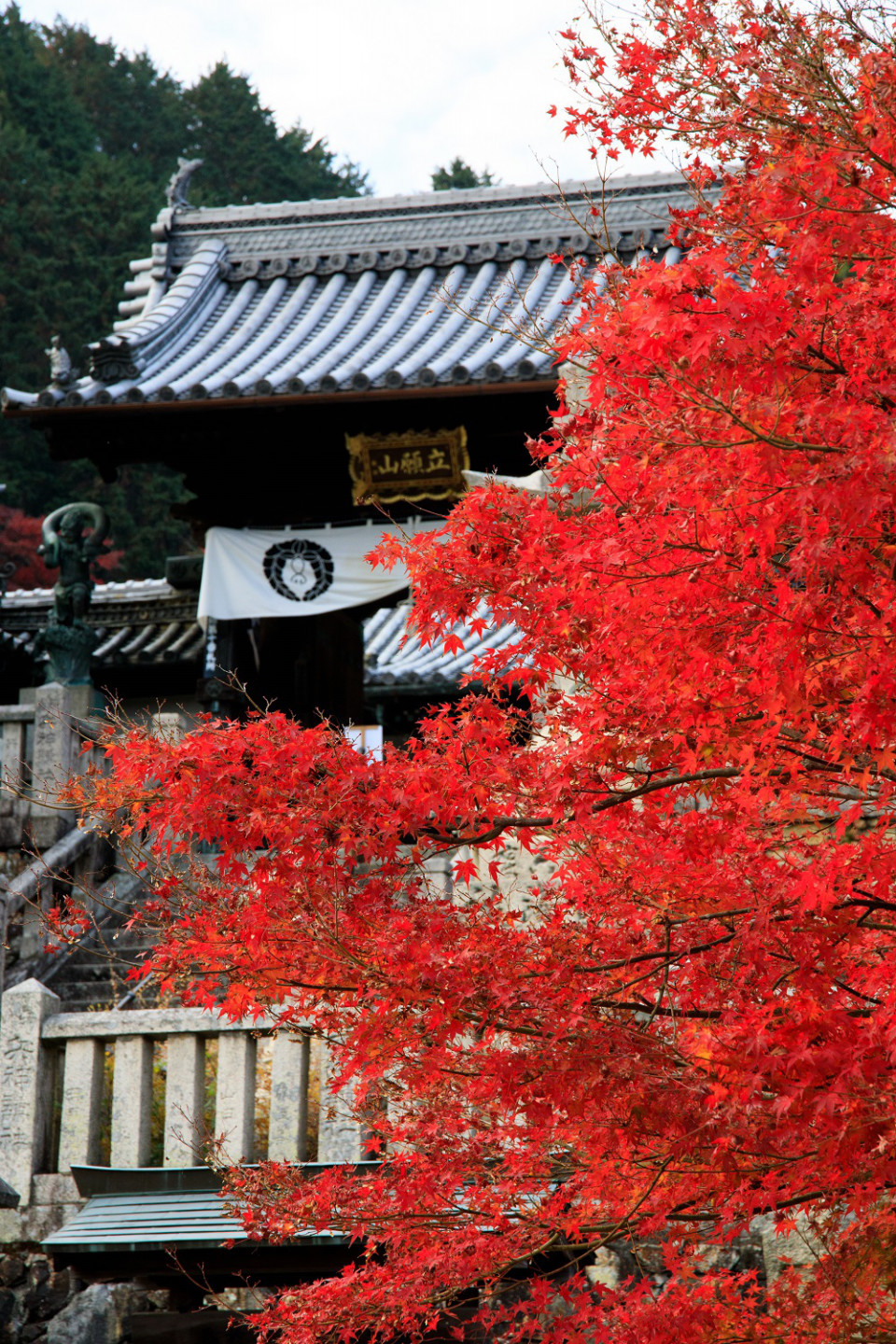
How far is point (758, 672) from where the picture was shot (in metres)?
4.23

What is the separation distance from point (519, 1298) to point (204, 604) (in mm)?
8707

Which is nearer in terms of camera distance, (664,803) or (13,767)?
(664,803)

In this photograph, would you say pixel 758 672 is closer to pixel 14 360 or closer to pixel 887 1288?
pixel 887 1288

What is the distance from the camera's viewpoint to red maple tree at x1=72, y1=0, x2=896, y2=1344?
410 cm

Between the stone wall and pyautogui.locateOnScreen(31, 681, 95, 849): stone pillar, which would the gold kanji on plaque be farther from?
the stone wall

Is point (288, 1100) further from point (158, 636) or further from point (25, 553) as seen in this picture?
point (25, 553)

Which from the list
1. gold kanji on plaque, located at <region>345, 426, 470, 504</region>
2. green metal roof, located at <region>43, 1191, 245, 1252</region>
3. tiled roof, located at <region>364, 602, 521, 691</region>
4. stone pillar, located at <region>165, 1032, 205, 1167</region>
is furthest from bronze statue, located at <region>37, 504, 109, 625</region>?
green metal roof, located at <region>43, 1191, 245, 1252</region>

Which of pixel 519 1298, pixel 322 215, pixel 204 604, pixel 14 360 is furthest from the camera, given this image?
pixel 14 360

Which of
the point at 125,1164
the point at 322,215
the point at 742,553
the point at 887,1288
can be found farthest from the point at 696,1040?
the point at 322,215

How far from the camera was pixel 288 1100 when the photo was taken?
738cm

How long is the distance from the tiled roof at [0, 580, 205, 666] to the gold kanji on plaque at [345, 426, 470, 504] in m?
4.40

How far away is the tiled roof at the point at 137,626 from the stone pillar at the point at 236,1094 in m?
10.5

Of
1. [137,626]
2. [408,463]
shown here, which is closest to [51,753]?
[408,463]

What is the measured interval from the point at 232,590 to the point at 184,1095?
7.61 metres
